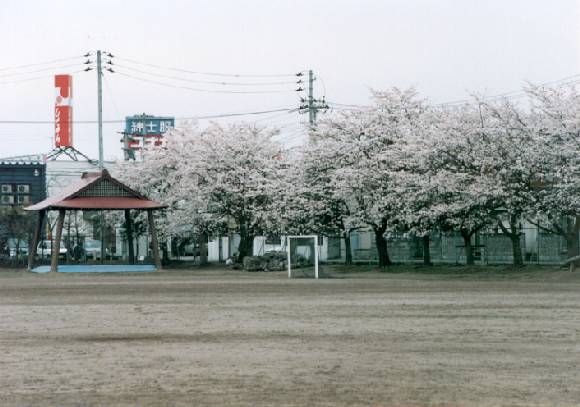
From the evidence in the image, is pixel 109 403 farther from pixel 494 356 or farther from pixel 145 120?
pixel 145 120

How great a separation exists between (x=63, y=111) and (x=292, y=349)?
68972 mm

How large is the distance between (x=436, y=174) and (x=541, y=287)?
479 inches

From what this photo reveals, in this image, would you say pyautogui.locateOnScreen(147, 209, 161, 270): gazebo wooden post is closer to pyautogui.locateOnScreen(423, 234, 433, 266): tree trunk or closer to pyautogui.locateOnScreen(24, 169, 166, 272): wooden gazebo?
pyautogui.locateOnScreen(24, 169, 166, 272): wooden gazebo

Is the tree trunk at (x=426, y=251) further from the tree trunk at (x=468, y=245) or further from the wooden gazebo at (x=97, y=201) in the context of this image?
the wooden gazebo at (x=97, y=201)

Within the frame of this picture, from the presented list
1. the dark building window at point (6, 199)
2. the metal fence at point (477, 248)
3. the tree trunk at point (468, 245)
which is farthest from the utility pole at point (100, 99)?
the tree trunk at point (468, 245)

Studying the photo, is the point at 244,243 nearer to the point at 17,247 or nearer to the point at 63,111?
the point at 17,247

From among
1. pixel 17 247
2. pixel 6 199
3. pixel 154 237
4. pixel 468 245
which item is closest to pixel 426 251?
pixel 468 245

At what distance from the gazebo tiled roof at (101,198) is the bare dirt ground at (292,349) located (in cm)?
1781

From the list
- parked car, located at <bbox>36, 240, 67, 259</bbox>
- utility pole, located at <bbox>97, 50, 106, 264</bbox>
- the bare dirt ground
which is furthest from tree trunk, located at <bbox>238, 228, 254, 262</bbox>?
the bare dirt ground

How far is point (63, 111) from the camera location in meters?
80.6

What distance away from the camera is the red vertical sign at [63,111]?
8019cm

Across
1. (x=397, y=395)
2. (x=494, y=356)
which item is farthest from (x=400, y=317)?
(x=397, y=395)

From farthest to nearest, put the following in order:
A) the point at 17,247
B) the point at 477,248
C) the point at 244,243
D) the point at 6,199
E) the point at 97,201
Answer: the point at 6,199 < the point at 17,247 < the point at 244,243 < the point at 477,248 < the point at 97,201

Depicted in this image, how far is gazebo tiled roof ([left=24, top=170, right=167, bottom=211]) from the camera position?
45375 mm
